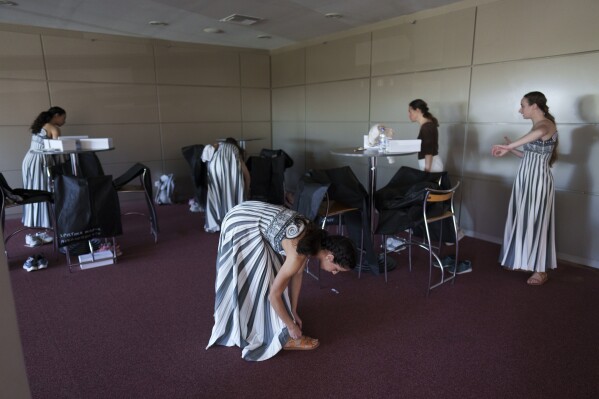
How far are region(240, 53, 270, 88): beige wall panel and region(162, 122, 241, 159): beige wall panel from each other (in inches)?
30.9

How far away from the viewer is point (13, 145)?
5180 millimetres

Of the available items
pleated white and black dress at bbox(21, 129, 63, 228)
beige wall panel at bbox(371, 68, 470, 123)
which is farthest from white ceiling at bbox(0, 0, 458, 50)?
pleated white and black dress at bbox(21, 129, 63, 228)

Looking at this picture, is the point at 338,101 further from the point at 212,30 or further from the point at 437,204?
the point at 437,204

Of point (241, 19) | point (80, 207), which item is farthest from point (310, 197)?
point (241, 19)

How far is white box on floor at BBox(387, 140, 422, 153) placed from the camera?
10.7 feet

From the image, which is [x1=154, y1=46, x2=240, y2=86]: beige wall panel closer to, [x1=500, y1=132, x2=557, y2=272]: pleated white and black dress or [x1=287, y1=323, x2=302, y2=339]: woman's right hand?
[x1=500, y1=132, x2=557, y2=272]: pleated white and black dress

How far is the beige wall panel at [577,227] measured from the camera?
349 cm

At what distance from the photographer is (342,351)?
7.67ft

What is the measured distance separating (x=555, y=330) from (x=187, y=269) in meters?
2.82

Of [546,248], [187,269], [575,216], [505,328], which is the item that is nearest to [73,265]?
[187,269]

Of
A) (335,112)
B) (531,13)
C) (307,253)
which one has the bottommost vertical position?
(307,253)

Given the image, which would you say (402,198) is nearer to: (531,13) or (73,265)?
(531,13)

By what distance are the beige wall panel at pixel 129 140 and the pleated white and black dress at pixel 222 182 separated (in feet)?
6.47

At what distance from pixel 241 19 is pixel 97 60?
2.23 m
